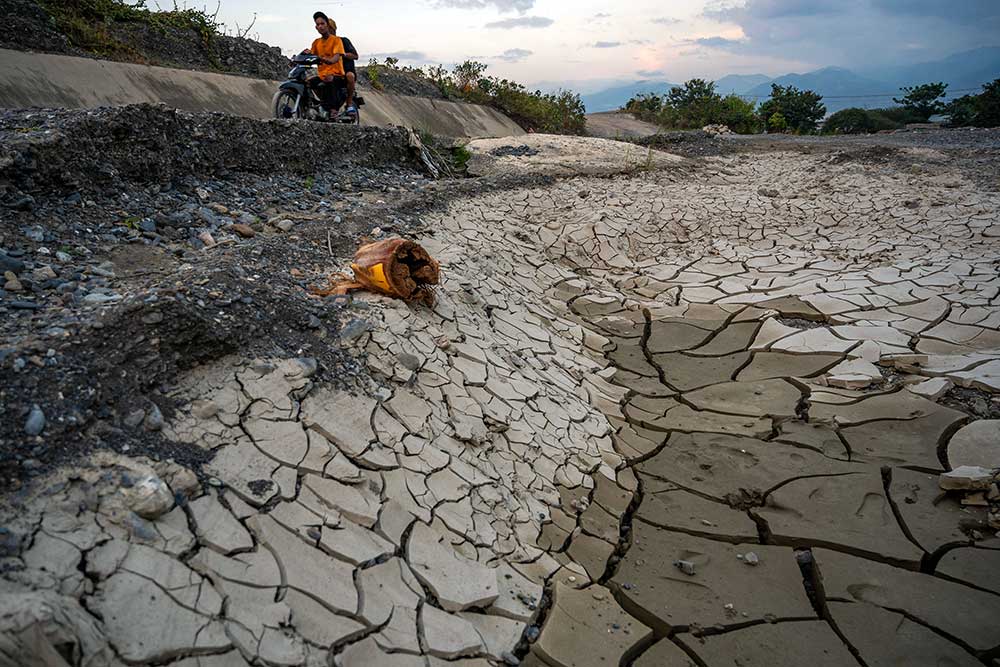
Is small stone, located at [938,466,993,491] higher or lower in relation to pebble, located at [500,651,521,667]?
higher

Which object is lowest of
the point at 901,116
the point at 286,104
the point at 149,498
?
the point at 149,498

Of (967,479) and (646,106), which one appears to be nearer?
(967,479)

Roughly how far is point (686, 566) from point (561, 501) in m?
0.56

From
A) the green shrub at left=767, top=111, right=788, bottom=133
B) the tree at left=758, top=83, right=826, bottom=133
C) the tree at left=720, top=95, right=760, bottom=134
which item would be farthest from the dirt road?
the tree at left=758, top=83, right=826, bottom=133

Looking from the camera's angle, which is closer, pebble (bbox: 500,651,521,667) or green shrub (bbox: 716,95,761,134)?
pebble (bbox: 500,651,521,667)

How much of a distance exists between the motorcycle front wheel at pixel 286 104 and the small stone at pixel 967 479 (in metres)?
6.16

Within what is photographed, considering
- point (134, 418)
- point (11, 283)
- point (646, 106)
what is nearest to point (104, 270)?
point (11, 283)

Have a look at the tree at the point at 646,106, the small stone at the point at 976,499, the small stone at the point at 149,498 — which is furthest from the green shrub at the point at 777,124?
the small stone at the point at 149,498

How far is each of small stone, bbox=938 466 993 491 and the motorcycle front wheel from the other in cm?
616

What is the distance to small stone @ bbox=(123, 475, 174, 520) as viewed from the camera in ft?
5.17

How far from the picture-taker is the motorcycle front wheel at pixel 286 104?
20.2 feet

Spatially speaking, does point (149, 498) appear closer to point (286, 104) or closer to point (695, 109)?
point (286, 104)

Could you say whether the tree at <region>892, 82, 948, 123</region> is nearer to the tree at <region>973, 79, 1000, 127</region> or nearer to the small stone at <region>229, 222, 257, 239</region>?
the tree at <region>973, 79, 1000, 127</region>

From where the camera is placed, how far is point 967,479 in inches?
99.6
